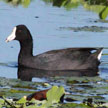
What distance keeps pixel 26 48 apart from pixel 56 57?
2.81ft

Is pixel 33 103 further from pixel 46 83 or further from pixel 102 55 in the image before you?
pixel 102 55

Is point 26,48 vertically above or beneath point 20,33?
beneath

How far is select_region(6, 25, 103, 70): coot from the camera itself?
41.0 ft

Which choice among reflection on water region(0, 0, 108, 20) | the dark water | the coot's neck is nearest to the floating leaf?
the dark water

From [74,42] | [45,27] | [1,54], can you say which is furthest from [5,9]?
[1,54]

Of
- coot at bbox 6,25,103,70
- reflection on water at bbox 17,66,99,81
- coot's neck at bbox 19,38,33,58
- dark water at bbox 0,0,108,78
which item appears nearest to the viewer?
reflection on water at bbox 17,66,99,81

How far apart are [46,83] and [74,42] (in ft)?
15.2

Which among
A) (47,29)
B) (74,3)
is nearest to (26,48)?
(47,29)

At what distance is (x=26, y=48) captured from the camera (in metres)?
13.1

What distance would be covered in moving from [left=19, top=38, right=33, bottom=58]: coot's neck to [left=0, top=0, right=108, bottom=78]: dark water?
0.70 ft

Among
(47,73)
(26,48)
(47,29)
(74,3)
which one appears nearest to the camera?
(47,73)

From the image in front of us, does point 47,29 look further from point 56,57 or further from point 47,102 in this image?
point 47,102

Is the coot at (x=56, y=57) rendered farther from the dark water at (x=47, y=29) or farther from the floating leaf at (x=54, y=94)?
the floating leaf at (x=54, y=94)

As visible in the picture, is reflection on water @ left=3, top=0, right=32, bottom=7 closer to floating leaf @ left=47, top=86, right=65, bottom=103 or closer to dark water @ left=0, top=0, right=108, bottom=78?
dark water @ left=0, top=0, right=108, bottom=78
